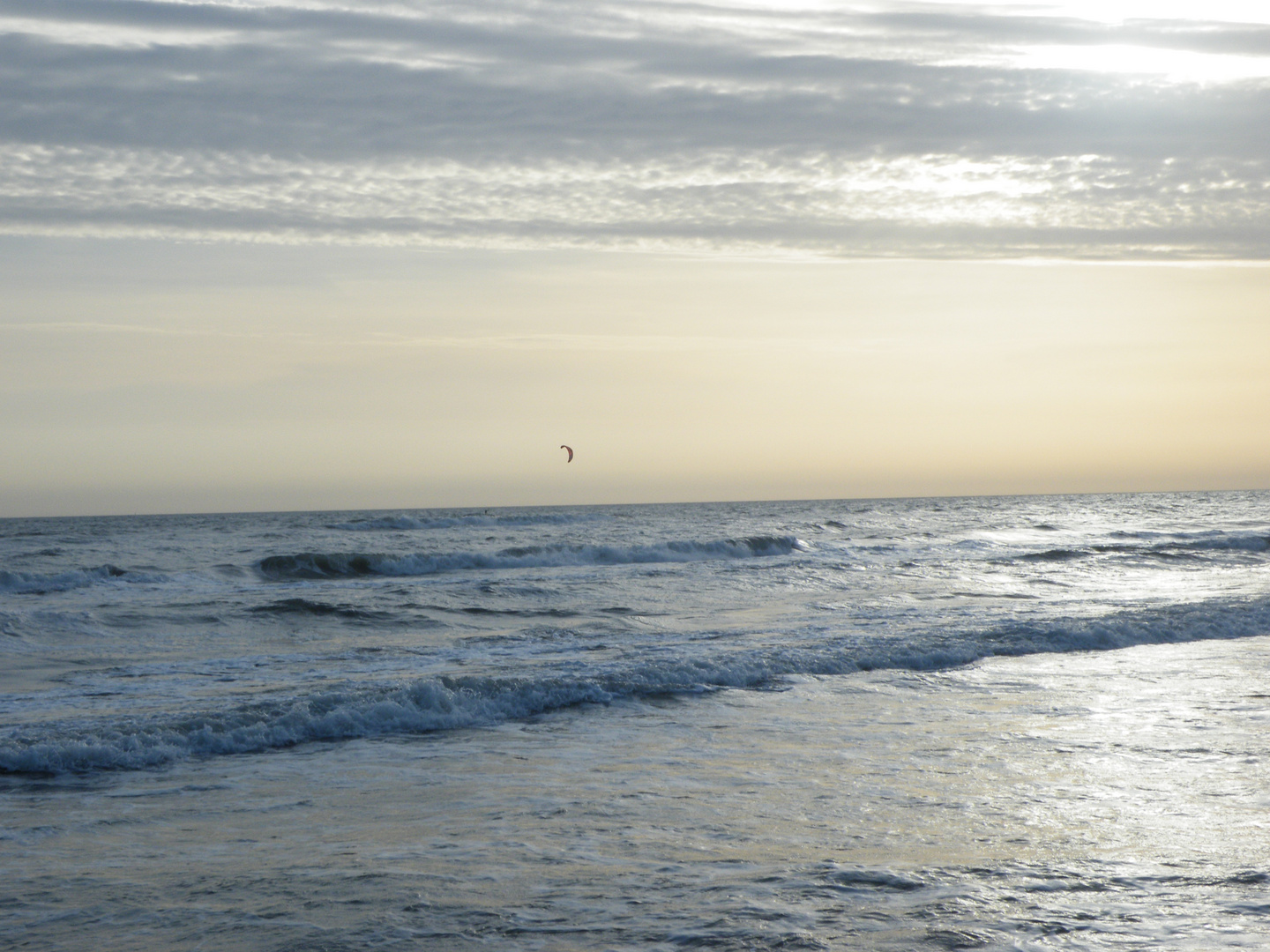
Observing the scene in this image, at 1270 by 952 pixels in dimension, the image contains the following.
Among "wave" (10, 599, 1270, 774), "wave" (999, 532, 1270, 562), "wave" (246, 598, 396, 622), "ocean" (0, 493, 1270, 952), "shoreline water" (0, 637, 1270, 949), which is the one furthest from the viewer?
"wave" (999, 532, 1270, 562)

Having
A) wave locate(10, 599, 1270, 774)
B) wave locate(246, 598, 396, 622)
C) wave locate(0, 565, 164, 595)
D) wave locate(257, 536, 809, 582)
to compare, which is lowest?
wave locate(257, 536, 809, 582)

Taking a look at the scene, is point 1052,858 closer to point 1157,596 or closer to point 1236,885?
point 1236,885

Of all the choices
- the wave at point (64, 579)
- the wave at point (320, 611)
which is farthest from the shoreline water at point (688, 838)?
the wave at point (64, 579)

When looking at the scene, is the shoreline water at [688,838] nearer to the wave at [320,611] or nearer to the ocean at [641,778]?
the ocean at [641,778]

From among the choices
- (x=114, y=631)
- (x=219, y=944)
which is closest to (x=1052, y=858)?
(x=219, y=944)

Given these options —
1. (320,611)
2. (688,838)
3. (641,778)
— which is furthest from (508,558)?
(688,838)

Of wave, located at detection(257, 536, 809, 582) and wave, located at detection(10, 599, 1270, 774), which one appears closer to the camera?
wave, located at detection(10, 599, 1270, 774)

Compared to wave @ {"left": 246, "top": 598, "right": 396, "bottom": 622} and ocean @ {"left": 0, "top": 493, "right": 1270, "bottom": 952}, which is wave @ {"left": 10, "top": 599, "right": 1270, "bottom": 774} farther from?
wave @ {"left": 246, "top": 598, "right": 396, "bottom": 622}

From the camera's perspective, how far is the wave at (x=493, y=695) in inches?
338

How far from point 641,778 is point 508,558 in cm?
2668

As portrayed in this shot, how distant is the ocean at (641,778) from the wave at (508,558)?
39.4ft

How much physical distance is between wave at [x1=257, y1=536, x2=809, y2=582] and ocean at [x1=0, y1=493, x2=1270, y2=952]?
12.0 m

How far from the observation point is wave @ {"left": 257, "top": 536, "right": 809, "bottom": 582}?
31484 mm

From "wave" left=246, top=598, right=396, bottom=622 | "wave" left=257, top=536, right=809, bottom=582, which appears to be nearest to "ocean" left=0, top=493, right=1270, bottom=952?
"wave" left=246, top=598, right=396, bottom=622
